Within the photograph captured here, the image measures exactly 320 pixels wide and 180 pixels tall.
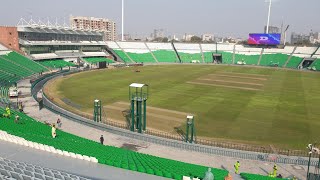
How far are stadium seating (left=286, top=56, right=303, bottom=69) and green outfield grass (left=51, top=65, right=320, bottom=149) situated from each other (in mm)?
41754

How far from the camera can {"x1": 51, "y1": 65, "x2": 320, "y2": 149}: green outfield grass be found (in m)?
35.6

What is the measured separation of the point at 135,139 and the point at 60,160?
661 inches


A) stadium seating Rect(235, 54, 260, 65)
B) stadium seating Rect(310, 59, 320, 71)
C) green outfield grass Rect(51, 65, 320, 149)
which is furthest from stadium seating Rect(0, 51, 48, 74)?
stadium seating Rect(310, 59, 320, 71)

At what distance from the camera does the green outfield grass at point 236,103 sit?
117ft

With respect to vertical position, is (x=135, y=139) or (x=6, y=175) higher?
(x=6, y=175)

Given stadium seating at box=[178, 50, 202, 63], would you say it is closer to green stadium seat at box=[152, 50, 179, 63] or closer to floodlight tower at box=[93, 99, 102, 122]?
green stadium seat at box=[152, 50, 179, 63]

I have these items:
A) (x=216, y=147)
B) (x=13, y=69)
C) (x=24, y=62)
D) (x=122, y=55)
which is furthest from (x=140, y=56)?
(x=216, y=147)

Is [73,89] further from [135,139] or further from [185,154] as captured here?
[185,154]

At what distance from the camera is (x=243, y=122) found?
39844 millimetres

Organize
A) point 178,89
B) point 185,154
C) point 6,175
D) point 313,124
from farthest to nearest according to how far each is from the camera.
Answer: point 178,89 → point 313,124 → point 185,154 → point 6,175

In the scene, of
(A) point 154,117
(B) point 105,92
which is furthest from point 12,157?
(B) point 105,92

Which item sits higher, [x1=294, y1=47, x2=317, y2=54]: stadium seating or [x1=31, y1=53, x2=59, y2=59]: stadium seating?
[x1=294, y1=47, x2=317, y2=54]: stadium seating

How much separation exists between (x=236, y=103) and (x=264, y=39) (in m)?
90.7

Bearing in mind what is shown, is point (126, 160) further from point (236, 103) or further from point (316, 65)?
point (316, 65)
